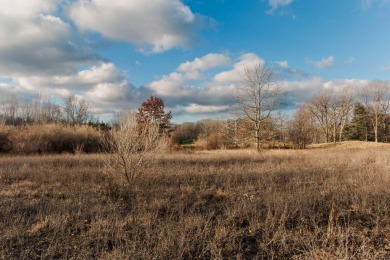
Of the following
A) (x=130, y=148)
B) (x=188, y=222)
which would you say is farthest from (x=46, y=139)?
(x=188, y=222)

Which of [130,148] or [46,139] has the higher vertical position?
[46,139]

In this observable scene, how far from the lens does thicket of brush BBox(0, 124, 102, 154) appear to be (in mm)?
23406

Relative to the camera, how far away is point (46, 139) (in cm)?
2527

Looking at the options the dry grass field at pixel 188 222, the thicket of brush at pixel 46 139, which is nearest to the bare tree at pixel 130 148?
the dry grass field at pixel 188 222

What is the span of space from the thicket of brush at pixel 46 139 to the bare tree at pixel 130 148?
1255cm

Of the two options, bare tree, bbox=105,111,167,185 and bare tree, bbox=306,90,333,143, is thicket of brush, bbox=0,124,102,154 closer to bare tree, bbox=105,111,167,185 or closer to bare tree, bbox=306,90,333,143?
bare tree, bbox=105,111,167,185

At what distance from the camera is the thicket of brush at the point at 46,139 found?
23.4 metres

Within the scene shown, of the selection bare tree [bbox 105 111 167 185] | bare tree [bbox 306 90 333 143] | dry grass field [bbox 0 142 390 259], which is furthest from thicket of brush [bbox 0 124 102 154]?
bare tree [bbox 306 90 333 143]

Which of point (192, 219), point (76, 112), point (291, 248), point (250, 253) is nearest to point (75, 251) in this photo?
point (192, 219)

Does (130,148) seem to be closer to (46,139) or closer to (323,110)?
(46,139)

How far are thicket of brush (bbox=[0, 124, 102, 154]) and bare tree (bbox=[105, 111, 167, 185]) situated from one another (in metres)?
12.6

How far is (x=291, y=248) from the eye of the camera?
4324mm

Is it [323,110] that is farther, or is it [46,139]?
[323,110]

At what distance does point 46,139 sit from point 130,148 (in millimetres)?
20404
